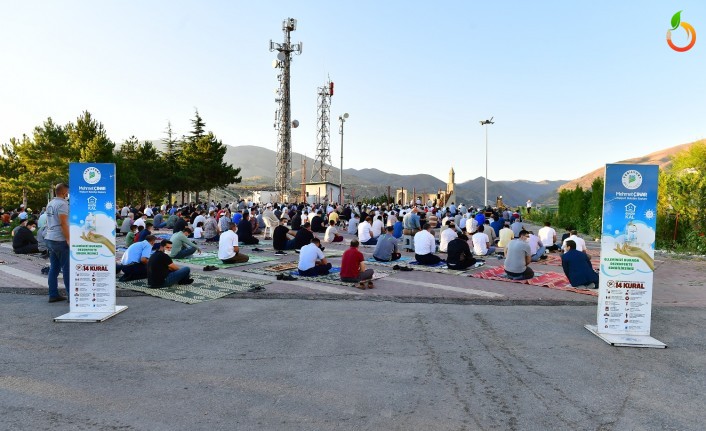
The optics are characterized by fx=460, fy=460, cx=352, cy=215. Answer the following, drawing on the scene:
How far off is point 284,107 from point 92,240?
4574 cm

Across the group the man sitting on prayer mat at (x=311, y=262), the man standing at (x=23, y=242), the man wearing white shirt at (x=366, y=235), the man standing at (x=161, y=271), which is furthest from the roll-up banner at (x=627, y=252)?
the man standing at (x=23, y=242)

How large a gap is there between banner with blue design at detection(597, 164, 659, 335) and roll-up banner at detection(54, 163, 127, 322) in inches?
278

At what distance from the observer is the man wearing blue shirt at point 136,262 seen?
9617mm

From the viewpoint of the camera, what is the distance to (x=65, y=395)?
4176 mm

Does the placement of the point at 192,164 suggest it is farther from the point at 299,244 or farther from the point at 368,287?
the point at 368,287

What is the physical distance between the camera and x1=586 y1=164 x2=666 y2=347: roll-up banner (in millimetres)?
6117

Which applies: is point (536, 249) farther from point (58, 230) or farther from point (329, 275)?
point (58, 230)

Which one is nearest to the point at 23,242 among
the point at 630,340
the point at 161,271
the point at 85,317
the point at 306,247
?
the point at 161,271

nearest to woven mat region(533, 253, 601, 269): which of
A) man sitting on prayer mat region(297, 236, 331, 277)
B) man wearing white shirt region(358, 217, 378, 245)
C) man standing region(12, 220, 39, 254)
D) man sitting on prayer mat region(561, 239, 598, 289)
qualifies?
man sitting on prayer mat region(561, 239, 598, 289)

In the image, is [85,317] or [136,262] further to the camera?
[136,262]

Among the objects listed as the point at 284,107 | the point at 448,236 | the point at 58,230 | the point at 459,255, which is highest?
the point at 284,107

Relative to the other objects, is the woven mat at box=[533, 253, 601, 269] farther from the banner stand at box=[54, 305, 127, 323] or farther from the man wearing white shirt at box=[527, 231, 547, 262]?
the banner stand at box=[54, 305, 127, 323]

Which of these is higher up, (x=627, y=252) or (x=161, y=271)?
(x=627, y=252)

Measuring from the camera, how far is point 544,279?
10.5 m
